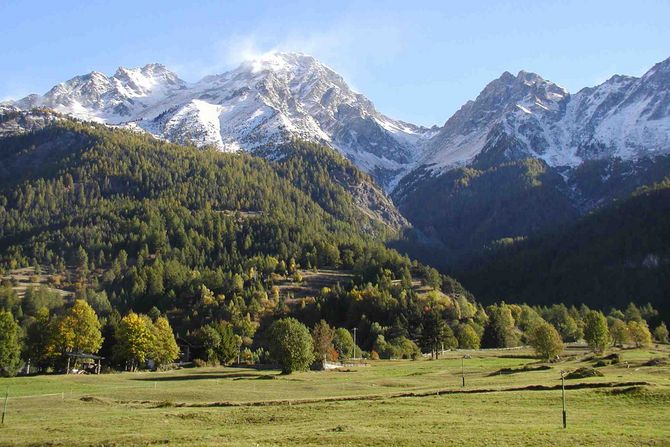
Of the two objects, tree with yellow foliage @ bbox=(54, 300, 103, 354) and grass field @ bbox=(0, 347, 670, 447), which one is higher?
tree with yellow foliage @ bbox=(54, 300, 103, 354)

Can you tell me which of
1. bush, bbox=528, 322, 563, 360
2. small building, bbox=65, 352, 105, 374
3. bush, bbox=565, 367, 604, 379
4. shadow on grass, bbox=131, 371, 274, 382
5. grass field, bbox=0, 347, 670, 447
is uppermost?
bush, bbox=528, 322, 563, 360

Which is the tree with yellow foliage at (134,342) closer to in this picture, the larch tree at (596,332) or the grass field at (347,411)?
the grass field at (347,411)

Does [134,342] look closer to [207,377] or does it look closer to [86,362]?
[86,362]

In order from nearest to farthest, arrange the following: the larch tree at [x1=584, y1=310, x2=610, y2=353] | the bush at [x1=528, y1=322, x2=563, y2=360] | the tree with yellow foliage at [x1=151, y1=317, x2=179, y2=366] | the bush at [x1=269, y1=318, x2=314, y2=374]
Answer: the bush at [x1=269, y1=318, x2=314, y2=374]
the bush at [x1=528, y1=322, x2=563, y2=360]
the tree with yellow foliage at [x1=151, y1=317, x2=179, y2=366]
the larch tree at [x1=584, y1=310, x2=610, y2=353]

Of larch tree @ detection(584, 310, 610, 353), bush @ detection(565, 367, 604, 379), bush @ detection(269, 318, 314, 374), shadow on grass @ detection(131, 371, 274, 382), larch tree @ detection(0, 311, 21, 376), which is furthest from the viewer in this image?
larch tree @ detection(584, 310, 610, 353)

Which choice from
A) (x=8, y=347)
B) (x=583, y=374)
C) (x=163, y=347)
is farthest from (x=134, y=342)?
(x=583, y=374)

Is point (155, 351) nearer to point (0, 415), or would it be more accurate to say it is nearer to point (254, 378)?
point (254, 378)

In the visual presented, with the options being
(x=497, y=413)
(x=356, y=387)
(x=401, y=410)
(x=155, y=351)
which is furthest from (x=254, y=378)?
(x=497, y=413)

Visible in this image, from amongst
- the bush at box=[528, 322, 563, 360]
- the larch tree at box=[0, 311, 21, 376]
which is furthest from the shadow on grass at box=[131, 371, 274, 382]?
the bush at box=[528, 322, 563, 360]

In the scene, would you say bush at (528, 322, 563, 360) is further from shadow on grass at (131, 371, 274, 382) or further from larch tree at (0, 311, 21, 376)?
larch tree at (0, 311, 21, 376)

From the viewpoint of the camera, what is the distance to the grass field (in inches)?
1854

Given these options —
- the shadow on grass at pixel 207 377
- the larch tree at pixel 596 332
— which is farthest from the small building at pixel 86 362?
the larch tree at pixel 596 332

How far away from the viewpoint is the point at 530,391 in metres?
76.0

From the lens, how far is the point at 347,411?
64.0 metres
